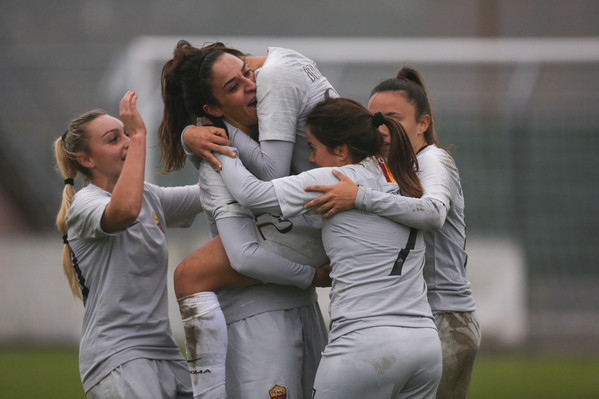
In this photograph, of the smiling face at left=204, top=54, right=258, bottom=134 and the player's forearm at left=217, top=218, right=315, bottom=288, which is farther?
the smiling face at left=204, top=54, right=258, bottom=134

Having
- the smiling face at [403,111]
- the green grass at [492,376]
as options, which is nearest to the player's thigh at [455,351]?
the smiling face at [403,111]

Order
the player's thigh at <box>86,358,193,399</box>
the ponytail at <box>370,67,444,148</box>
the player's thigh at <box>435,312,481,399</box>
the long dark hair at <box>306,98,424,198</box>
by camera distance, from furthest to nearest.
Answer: the ponytail at <box>370,67,444,148</box> < the player's thigh at <box>435,312,481,399</box> < the player's thigh at <box>86,358,193,399</box> < the long dark hair at <box>306,98,424,198</box>

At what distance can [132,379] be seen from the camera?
3.60m

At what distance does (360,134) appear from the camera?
3.32 m

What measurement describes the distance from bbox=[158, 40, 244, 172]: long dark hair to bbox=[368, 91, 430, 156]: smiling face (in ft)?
2.15

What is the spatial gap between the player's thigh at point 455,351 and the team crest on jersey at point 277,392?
766 millimetres

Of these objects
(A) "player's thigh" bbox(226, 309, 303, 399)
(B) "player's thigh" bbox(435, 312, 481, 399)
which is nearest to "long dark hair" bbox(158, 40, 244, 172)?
(A) "player's thigh" bbox(226, 309, 303, 399)

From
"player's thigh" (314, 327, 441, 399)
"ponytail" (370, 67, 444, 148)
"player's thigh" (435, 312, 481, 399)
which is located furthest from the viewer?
"ponytail" (370, 67, 444, 148)

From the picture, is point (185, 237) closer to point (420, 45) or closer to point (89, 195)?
point (420, 45)

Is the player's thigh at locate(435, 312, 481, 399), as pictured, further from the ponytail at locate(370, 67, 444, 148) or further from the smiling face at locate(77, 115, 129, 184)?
the smiling face at locate(77, 115, 129, 184)

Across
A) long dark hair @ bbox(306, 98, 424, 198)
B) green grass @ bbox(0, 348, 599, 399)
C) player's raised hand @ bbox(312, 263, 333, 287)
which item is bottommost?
green grass @ bbox(0, 348, 599, 399)

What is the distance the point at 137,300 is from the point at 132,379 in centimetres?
34

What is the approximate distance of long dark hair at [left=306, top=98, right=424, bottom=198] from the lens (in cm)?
331

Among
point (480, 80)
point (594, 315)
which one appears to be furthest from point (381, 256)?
point (480, 80)
